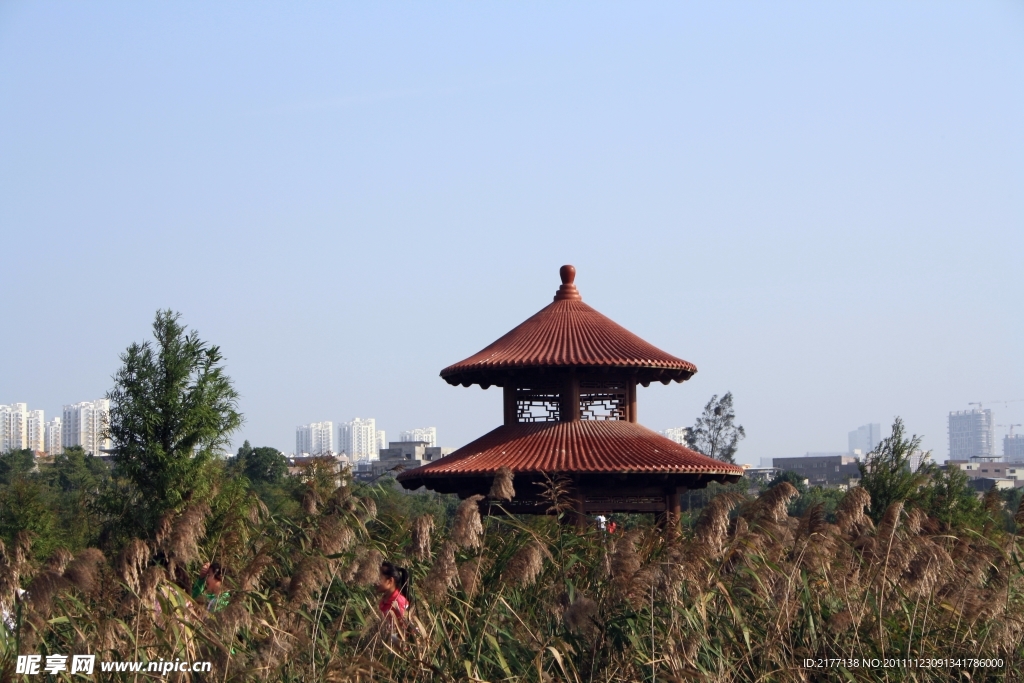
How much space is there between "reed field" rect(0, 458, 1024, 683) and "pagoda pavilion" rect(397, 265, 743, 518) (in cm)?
635

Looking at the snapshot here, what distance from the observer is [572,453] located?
1398 centimetres

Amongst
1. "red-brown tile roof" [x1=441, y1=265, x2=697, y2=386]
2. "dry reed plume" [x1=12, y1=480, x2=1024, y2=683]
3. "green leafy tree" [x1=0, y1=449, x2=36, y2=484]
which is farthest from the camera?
"green leafy tree" [x1=0, y1=449, x2=36, y2=484]

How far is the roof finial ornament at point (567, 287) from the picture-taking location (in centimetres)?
Answer: 1609

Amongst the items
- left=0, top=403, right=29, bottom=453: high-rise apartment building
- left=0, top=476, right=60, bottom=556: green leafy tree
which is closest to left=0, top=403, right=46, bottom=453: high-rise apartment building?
left=0, top=403, right=29, bottom=453: high-rise apartment building

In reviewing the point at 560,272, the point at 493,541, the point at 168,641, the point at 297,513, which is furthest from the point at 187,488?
the point at 168,641

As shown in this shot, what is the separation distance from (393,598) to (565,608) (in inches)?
34.1

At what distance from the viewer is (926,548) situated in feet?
20.7

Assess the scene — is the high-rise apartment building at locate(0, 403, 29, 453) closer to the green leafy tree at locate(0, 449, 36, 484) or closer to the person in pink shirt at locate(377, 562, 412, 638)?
the green leafy tree at locate(0, 449, 36, 484)

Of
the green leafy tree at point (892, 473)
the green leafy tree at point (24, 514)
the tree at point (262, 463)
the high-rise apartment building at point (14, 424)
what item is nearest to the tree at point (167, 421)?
the green leafy tree at point (24, 514)

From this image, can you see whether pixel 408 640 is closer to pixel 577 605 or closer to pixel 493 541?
pixel 577 605

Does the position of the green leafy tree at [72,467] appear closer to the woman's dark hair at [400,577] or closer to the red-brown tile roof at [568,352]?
the red-brown tile roof at [568,352]

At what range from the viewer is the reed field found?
5758mm

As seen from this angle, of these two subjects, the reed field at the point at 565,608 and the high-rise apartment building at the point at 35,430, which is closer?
the reed field at the point at 565,608

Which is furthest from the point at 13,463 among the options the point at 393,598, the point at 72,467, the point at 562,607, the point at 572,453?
the point at 562,607
